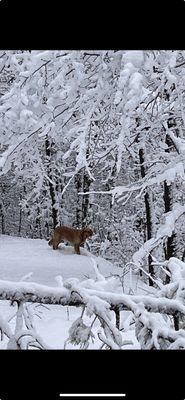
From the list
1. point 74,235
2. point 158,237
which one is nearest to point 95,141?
point 158,237

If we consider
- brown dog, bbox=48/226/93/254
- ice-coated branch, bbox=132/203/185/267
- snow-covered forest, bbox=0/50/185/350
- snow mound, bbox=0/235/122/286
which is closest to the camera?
snow-covered forest, bbox=0/50/185/350

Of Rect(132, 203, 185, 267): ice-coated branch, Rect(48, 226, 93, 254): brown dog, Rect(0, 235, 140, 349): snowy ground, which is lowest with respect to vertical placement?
Rect(0, 235, 140, 349): snowy ground

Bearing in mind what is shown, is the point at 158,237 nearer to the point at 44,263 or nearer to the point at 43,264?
the point at 43,264

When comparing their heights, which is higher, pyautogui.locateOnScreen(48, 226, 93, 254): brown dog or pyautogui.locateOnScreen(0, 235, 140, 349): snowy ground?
pyautogui.locateOnScreen(48, 226, 93, 254): brown dog

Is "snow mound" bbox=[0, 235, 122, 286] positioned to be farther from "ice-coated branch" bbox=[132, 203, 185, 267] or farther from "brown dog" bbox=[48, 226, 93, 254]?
"ice-coated branch" bbox=[132, 203, 185, 267]

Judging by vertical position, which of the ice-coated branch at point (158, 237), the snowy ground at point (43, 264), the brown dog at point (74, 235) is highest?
the ice-coated branch at point (158, 237)

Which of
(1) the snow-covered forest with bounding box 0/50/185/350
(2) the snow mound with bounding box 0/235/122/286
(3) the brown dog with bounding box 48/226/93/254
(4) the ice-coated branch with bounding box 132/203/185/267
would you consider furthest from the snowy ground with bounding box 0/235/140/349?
A: (4) the ice-coated branch with bounding box 132/203/185/267

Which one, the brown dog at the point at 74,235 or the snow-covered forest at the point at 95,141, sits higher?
the snow-covered forest at the point at 95,141

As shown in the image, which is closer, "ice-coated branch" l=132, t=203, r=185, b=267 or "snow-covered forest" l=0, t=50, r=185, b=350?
"snow-covered forest" l=0, t=50, r=185, b=350

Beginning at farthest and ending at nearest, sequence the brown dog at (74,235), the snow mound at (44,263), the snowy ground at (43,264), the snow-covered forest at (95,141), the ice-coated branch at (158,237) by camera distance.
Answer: the brown dog at (74,235)
the snow mound at (44,263)
the snowy ground at (43,264)
the ice-coated branch at (158,237)
the snow-covered forest at (95,141)

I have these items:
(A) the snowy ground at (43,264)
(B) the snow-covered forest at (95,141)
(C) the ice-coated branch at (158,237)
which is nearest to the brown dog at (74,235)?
(A) the snowy ground at (43,264)

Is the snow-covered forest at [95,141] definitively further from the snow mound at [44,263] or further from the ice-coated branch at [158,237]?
the snow mound at [44,263]
